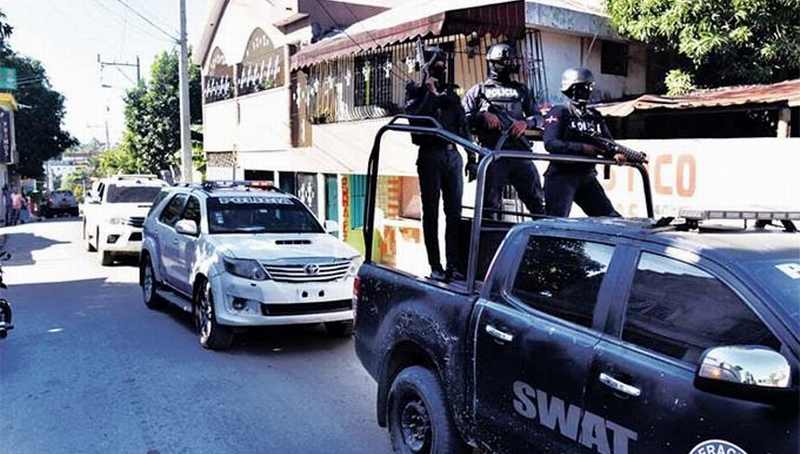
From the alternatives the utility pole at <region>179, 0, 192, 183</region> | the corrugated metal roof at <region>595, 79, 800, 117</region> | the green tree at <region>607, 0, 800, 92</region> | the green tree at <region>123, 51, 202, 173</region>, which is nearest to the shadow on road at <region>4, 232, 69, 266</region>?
the utility pole at <region>179, 0, 192, 183</region>

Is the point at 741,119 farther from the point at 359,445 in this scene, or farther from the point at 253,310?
the point at 359,445

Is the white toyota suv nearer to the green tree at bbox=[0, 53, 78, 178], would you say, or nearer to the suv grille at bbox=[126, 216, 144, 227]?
the suv grille at bbox=[126, 216, 144, 227]

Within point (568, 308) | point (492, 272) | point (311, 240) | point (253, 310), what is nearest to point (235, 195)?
point (311, 240)

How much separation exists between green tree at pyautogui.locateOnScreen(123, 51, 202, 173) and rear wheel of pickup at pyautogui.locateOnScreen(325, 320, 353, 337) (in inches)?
1069

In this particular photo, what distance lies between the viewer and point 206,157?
88.5 ft

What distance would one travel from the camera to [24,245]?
19672 millimetres

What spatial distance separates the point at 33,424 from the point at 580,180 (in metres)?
4.32

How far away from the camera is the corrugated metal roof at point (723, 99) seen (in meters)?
7.93

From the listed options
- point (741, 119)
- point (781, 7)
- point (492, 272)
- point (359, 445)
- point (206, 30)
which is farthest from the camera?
point (206, 30)

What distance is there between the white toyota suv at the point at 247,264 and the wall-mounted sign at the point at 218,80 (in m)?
15.3

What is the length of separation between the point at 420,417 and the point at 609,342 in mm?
1521

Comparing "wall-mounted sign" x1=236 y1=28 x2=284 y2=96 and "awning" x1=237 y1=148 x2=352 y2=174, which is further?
"wall-mounted sign" x1=236 y1=28 x2=284 y2=96

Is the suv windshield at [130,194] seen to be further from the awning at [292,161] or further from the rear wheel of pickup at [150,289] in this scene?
the rear wheel of pickup at [150,289]

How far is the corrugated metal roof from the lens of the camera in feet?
26.0
